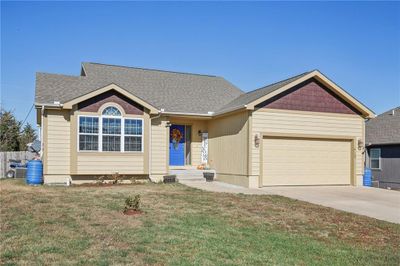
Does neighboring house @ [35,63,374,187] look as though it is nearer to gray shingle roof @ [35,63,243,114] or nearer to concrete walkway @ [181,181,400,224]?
gray shingle roof @ [35,63,243,114]

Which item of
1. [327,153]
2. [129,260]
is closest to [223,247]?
[129,260]

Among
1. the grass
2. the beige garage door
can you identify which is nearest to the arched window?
the grass

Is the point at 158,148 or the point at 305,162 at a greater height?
the point at 158,148

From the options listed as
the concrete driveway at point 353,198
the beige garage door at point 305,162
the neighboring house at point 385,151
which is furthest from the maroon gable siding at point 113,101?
the neighboring house at point 385,151

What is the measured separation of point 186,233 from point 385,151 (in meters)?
18.7

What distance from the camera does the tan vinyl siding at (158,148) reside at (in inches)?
677

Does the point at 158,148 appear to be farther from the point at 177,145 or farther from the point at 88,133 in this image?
the point at 88,133

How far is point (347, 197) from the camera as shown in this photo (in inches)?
556

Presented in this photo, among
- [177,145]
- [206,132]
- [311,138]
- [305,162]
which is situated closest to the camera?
[305,162]

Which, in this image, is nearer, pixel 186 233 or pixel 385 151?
pixel 186 233

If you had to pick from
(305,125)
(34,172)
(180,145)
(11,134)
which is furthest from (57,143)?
(11,134)

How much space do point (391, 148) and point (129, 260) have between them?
20386mm

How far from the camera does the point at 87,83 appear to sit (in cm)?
1842

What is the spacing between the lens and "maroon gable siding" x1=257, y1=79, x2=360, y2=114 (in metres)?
16.9
